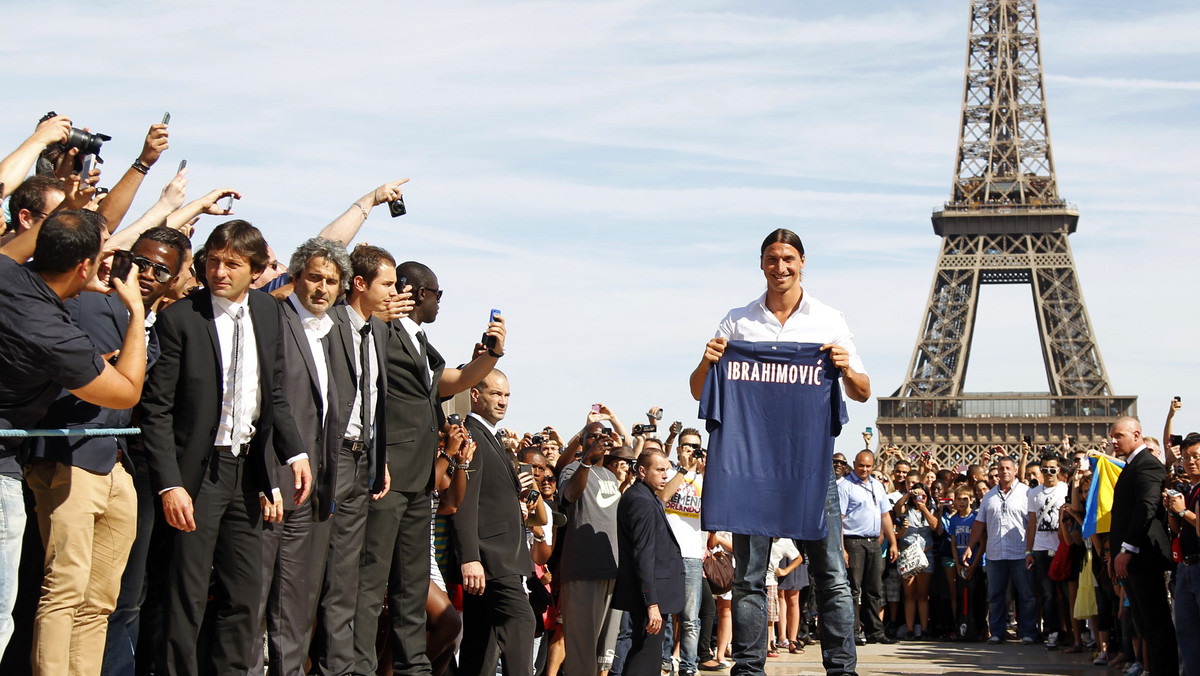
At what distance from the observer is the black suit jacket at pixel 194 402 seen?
216 inches

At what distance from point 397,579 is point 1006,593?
977 centimetres

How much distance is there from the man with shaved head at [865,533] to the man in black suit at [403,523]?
8080 millimetres

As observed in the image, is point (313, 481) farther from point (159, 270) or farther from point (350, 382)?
point (159, 270)

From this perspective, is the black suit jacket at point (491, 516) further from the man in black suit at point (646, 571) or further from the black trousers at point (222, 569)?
the black trousers at point (222, 569)

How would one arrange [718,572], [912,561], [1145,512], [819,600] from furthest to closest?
[912,561], [718,572], [1145,512], [819,600]

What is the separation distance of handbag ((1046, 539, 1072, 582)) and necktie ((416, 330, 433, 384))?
26.6ft

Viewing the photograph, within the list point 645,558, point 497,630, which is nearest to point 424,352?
point 497,630

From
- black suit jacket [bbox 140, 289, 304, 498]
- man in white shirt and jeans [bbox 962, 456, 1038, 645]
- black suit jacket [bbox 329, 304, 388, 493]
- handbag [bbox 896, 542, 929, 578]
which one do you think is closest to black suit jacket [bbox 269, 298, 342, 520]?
black suit jacket [bbox 329, 304, 388, 493]

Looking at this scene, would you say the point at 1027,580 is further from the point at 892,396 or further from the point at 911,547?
the point at 892,396

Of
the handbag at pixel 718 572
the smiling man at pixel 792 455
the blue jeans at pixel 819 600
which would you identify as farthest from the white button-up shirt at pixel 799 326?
the handbag at pixel 718 572

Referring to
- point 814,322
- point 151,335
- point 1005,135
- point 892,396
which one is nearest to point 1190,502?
point 814,322

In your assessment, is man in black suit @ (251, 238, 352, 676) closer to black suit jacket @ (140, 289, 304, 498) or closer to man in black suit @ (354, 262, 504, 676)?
black suit jacket @ (140, 289, 304, 498)

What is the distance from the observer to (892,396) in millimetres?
63938

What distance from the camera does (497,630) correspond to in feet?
24.8
